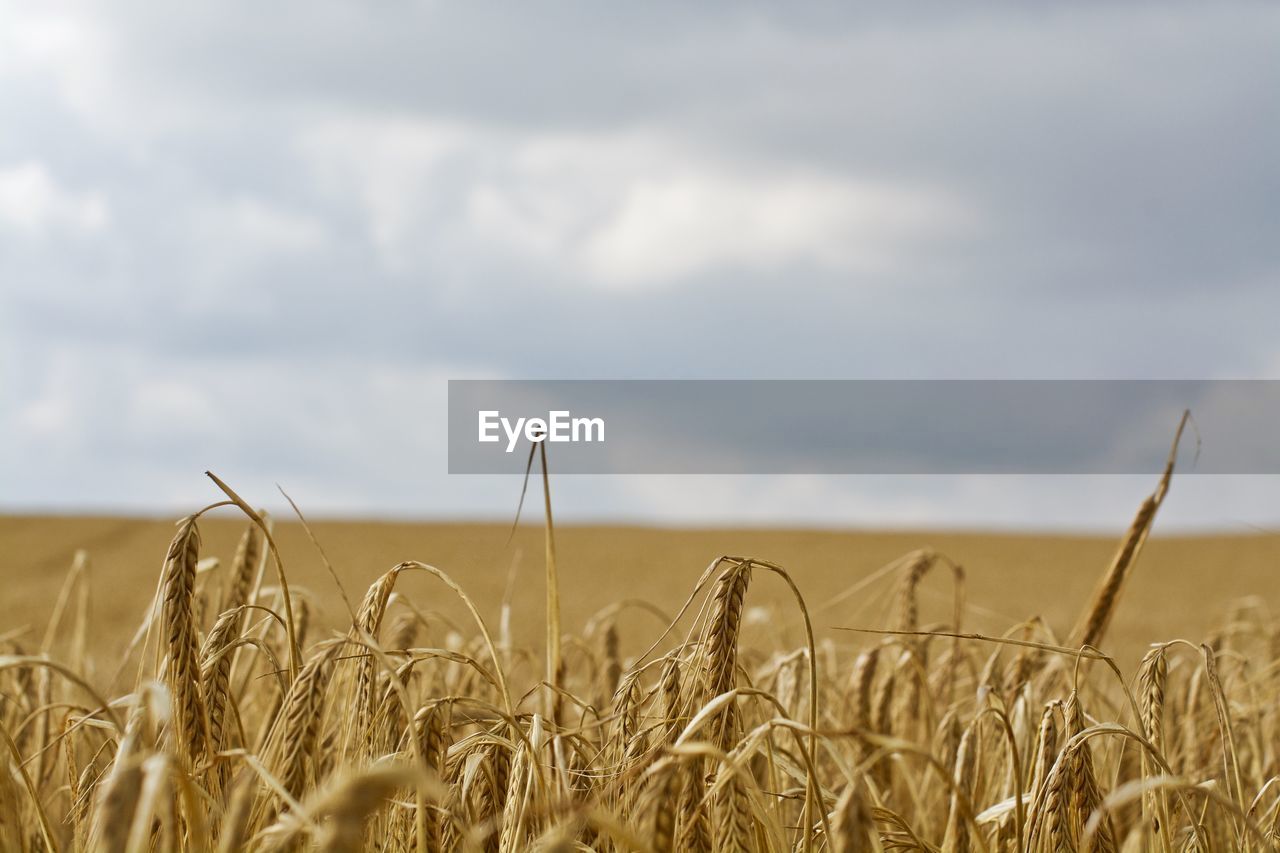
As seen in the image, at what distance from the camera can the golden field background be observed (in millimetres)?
12539

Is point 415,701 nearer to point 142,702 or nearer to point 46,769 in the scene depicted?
point 46,769

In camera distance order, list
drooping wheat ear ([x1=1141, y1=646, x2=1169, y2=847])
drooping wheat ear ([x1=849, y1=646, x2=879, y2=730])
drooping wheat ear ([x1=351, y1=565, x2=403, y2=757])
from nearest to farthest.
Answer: drooping wheat ear ([x1=351, y1=565, x2=403, y2=757])
drooping wheat ear ([x1=1141, y1=646, x2=1169, y2=847])
drooping wheat ear ([x1=849, y1=646, x2=879, y2=730])

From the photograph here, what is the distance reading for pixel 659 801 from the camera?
96cm

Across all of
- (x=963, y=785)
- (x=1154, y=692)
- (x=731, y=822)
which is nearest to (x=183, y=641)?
(x=731, y=822)

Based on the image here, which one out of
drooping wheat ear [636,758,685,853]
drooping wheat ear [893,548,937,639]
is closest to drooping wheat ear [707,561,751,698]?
drooping wheat ear [636,758,685,853]

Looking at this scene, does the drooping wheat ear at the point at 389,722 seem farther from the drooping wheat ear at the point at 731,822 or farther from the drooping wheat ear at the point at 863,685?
the drooping wheat ear at the point at 863,685

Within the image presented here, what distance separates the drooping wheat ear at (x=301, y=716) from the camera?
1.13 meters

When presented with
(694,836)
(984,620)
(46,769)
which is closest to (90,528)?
(984,620)

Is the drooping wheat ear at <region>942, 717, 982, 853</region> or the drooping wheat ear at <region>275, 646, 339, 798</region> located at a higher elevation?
the drooping wheat ear at <region>275, 646, 339, 798</region>

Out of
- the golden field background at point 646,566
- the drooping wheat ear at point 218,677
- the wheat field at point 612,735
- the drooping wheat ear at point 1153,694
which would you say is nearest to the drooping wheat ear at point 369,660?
the wheat field at point 612,735

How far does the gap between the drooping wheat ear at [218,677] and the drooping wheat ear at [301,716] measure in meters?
0.16

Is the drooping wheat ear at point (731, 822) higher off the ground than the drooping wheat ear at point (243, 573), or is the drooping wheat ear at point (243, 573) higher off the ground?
the drooping wheat ear at point (243, 573)

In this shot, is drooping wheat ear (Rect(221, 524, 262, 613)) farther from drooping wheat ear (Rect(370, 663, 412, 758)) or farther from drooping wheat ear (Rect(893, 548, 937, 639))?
drooping wheat ear (Rect(893, 548, 937, 639))

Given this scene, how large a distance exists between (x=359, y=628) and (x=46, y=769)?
4.76ft
